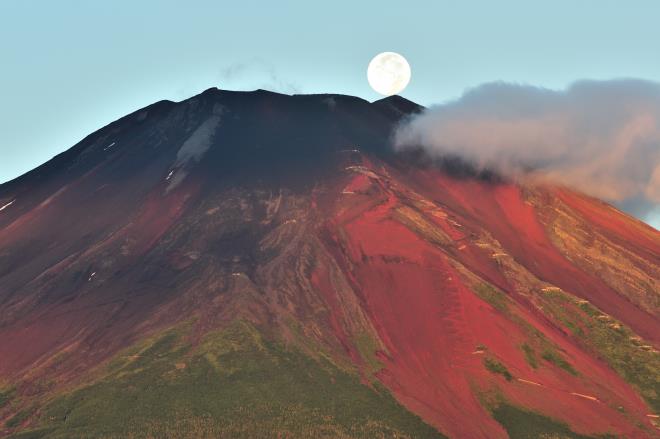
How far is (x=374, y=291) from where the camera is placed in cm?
9438

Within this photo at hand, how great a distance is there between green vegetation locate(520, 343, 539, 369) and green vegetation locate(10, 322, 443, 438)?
20839mm

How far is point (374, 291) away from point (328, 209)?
22283mm

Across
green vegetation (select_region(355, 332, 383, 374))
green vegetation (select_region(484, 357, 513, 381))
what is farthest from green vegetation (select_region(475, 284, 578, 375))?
green vegetation (select_region(355, 332, 383, 374))

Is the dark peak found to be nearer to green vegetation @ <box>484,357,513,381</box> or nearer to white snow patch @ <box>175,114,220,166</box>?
white snow patch @ <box>175,114,220,166</box>

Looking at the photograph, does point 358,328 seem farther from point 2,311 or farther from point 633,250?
point 633,250

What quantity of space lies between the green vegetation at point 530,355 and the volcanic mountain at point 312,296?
0.91ft

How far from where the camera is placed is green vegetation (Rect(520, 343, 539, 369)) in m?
82.8

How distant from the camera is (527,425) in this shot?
71250mm

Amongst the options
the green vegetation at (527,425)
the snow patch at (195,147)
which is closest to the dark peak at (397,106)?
the snow patch at (195,147)

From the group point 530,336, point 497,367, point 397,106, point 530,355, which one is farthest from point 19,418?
point 397,106

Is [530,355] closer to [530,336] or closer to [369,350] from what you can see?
[530,336]

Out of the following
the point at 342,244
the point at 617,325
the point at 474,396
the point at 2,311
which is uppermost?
the point at 2,311

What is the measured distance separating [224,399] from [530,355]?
38957mm

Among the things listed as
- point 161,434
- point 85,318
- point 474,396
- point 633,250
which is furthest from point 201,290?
point 633,250
